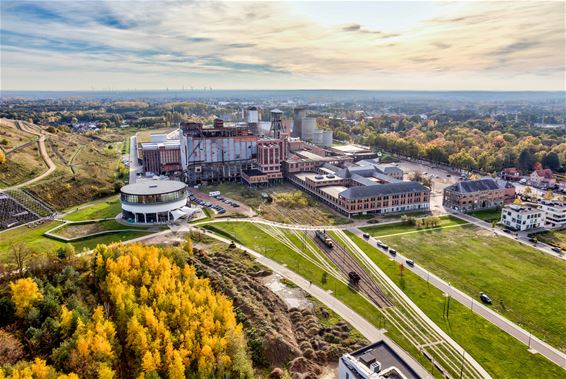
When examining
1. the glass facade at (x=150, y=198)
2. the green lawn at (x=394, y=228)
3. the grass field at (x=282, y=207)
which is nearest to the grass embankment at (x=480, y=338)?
the green lawn at (x=394, y=228)

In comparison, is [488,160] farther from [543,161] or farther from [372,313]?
[372,313]

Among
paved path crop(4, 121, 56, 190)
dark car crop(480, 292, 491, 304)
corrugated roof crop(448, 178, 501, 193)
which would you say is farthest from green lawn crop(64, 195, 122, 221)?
corrugated roof crop(448, 178, 501, 193)

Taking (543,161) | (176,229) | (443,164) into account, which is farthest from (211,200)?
(543,161)

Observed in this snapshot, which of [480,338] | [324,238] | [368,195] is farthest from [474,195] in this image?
[480,338]

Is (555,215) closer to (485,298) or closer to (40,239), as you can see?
(485,298)

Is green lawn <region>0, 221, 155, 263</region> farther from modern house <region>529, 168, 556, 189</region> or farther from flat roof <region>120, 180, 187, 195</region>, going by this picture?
modern house <region>529, 168, 556, 189</region>

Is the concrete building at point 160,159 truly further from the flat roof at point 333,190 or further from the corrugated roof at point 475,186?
the corrugated roof at point 475,186
